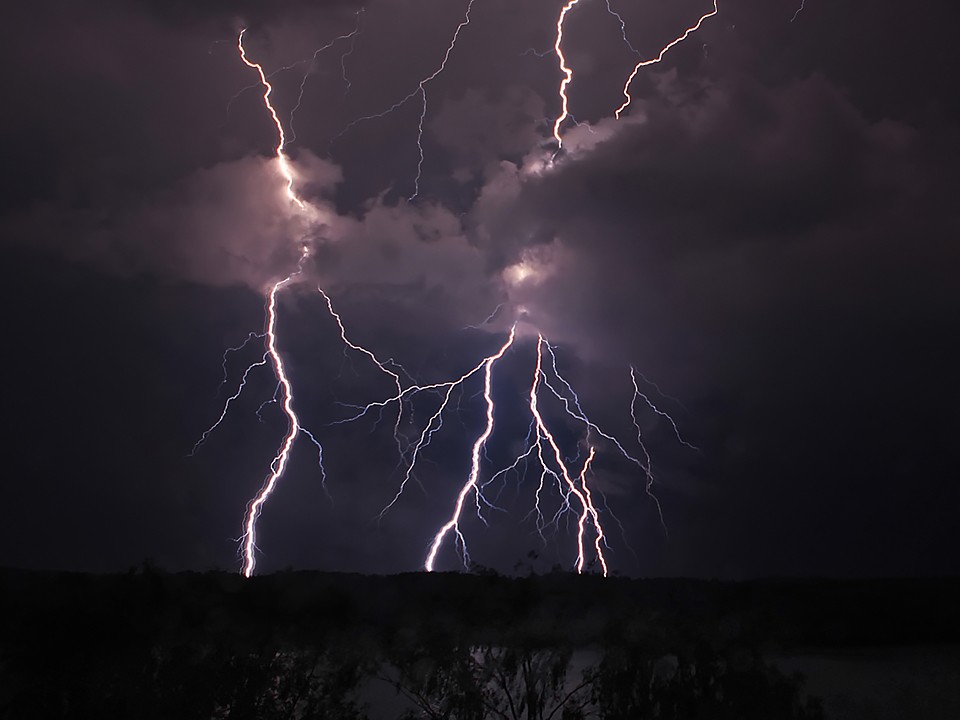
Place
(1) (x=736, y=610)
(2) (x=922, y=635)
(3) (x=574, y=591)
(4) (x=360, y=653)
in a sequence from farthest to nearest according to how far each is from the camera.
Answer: (2) (x=922, y=635), (1) (x=736, y=610), (3) (x=574, y=591), (4) (x=360, y=653)

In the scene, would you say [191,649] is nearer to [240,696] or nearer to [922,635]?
[240,696]

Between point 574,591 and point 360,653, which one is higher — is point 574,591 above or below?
above

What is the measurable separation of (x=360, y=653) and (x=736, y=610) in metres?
10.1

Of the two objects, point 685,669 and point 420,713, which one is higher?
point 685,669

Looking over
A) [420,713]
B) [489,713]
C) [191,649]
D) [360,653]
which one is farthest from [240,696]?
[489,713]

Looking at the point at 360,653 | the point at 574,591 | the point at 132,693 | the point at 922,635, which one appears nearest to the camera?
the point at 132,693

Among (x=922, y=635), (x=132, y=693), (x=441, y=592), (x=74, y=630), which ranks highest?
(x=922, y=635)

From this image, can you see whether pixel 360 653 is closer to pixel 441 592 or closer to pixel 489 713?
pixel 489 713

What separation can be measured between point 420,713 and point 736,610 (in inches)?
363

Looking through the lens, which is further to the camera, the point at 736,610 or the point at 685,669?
the point at 736,610

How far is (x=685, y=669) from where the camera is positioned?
43.7 ft

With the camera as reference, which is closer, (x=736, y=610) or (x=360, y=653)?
(x=360, y=653)

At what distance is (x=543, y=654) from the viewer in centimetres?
1363

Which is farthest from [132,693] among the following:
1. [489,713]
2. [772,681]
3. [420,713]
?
[772,681]
